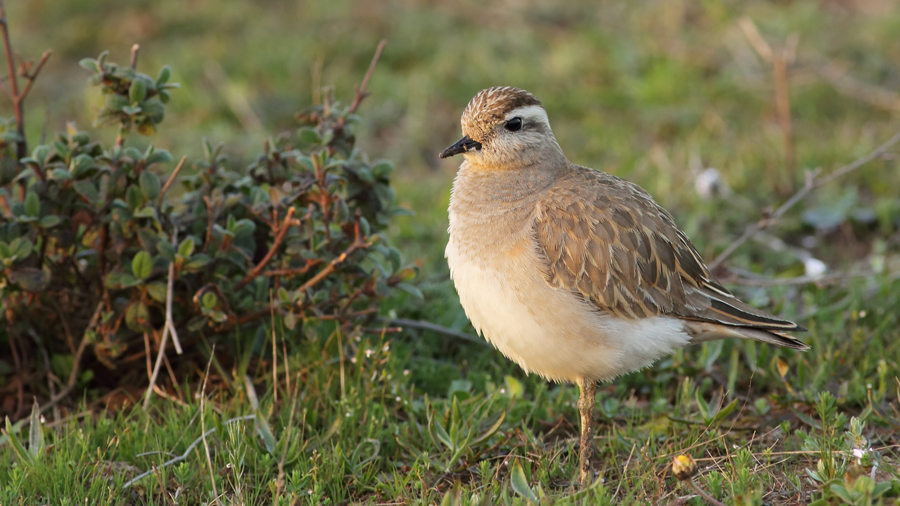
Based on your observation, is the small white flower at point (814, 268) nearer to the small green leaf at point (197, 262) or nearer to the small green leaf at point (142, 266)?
→ the small green leaf at point (197, 262)

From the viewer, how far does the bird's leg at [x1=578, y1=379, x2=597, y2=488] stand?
4.16m

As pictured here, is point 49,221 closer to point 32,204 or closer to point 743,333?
point 32,204

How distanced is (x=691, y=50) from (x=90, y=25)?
6787mm

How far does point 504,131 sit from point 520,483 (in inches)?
73.5

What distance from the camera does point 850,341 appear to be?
532cm

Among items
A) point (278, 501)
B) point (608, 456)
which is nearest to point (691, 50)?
point (608, 456)

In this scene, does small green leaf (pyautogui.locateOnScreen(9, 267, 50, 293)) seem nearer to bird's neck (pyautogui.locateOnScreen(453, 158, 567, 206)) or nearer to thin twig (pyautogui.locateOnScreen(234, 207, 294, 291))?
thin twig (pyautogui.locateOnScreen(234, 207, 294, 291))

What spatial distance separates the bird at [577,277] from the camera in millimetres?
4312

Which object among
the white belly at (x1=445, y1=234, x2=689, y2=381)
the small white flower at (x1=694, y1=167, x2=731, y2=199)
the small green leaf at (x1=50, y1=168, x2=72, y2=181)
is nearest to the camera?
the white belly at (x1=445, y1=234, x2=689, y2=381)

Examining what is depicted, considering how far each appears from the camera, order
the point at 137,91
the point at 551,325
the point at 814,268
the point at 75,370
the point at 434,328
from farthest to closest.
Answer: the point at 814,268
the point at 434,328
the point at 75,370
the point at 137,91
the point at 551,325

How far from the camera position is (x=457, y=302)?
599 cm

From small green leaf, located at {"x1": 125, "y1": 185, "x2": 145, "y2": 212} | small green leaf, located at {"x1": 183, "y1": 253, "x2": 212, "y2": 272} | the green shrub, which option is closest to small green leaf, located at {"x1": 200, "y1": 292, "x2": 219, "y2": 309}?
the green shrub

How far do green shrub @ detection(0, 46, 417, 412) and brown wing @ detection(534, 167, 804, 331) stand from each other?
3.15 feet

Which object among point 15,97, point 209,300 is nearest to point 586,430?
point 209,300
